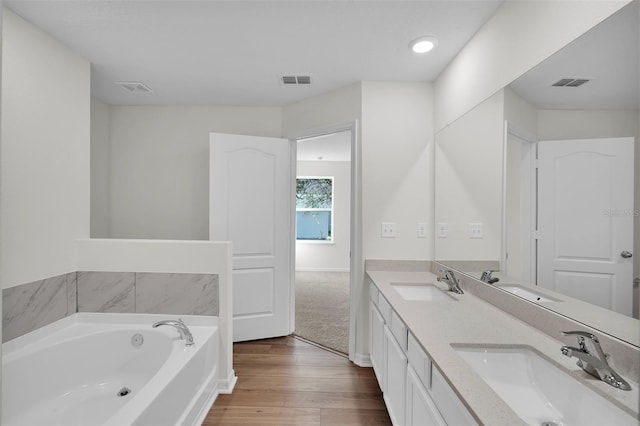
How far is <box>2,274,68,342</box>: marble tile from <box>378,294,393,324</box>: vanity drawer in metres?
2.18

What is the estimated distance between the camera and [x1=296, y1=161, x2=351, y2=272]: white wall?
656 cm

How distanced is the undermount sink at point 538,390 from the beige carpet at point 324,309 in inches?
73.9

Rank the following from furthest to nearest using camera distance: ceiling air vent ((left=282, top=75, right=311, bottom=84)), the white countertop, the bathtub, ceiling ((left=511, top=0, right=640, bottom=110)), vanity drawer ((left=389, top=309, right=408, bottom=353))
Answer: ceiling air vent ((left=282, top=75, right=311, bottom=84))
the bathtub
vanity drawer ((left=389, top=309, right=408, bottom=353))
ceiling ((left=511, top=0, right=640, bottom=110))
the white countertop

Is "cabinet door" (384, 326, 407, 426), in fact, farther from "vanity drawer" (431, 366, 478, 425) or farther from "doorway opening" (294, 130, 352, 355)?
"doorway opening" (294, 130, 352, 355)

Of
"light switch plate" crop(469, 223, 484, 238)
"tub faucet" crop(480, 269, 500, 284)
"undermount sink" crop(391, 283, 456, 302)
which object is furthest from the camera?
"undermount sink" crop(391, 283, 456, 302)

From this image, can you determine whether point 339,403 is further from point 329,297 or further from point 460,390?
point 329,297

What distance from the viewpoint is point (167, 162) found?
332 cm

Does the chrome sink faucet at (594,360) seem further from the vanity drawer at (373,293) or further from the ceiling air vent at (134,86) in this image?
the ceiling air vent at (134,86)

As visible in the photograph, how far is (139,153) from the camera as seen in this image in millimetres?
3305

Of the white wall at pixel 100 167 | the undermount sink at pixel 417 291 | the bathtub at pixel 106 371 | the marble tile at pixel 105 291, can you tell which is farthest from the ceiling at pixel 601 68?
the white wall at pixel 100 167

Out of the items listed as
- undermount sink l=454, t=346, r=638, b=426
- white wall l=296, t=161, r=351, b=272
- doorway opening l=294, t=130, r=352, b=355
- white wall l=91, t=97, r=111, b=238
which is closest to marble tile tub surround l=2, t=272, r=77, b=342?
white wall l=91, t=97, r=111, b=238

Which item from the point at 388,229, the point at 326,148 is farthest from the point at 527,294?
the point at 326,148

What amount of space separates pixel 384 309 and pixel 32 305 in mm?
2208

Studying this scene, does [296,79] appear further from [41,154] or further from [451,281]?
[451,281]
